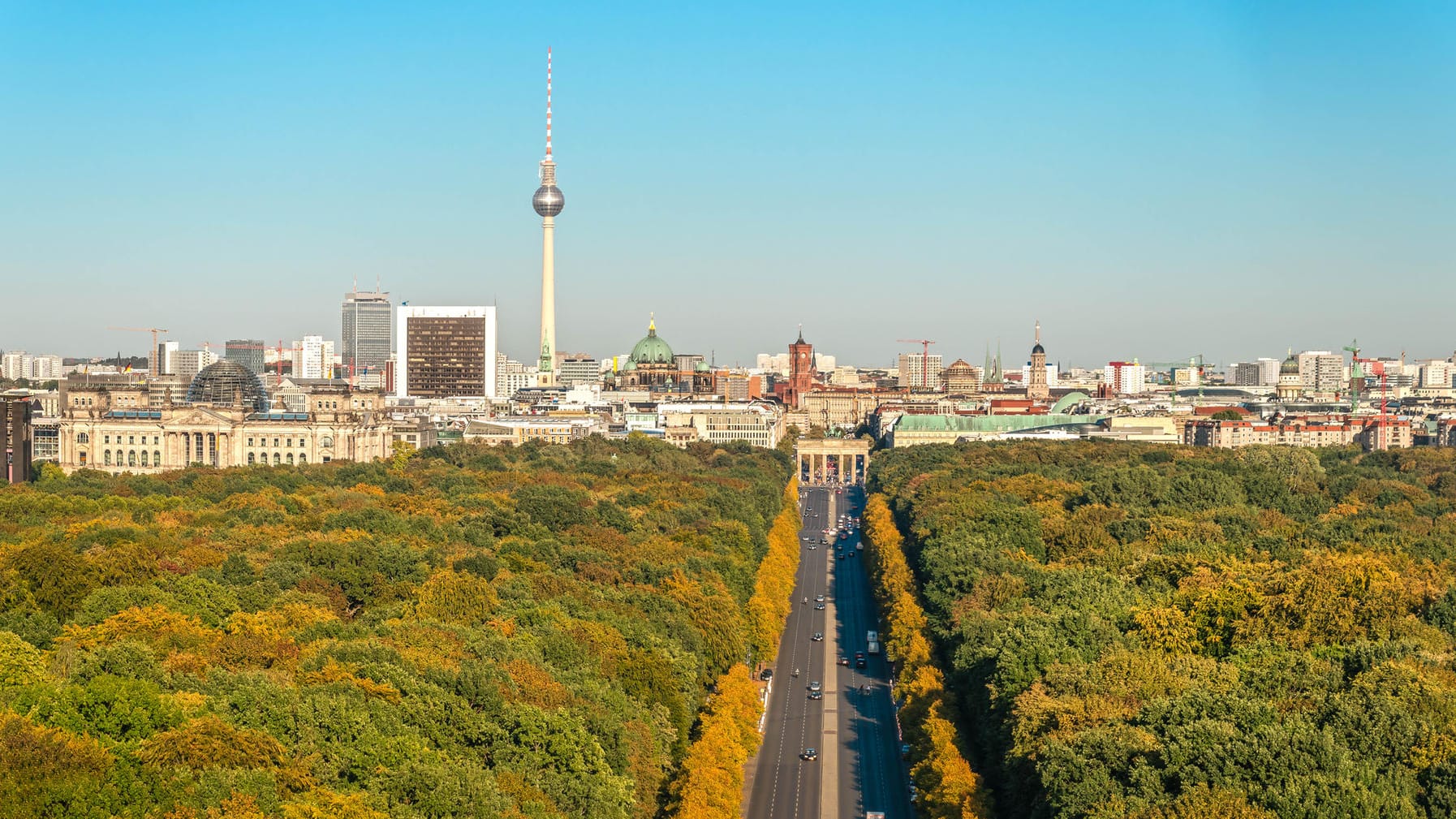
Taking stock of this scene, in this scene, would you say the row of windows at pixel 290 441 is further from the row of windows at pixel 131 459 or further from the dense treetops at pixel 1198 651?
the dense treetops at pixel 1198 651

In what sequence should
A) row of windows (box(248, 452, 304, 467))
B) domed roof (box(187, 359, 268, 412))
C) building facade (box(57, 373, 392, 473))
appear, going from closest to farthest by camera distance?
building facade (box(57, 373, 392, 473))
row of windows (box(248, 452, 304, 467))
domed roof (box(187, 359, 268, 412))

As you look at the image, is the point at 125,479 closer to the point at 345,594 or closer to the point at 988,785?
the point at 345,594

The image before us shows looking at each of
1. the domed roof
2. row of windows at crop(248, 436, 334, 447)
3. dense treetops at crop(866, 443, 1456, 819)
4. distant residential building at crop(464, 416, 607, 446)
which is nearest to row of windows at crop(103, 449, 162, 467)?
row of windows at crop(248, 436, 334, 447)

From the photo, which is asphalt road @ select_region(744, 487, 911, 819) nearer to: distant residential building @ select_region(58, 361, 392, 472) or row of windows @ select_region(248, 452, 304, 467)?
row of windows @ select_region(248, 452, 304, 467)

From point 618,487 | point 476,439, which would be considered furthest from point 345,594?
point 476,439

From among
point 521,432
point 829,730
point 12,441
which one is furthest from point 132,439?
point 829,730

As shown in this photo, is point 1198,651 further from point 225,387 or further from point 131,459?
point 225,387
